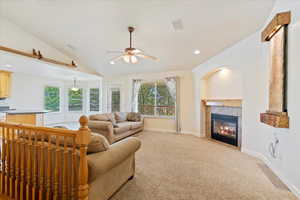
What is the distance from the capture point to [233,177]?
2.30 metres

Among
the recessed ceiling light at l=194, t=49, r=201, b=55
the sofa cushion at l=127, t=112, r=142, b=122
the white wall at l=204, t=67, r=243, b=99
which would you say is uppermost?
the recessed ceiling light at l=194, t=49, r=201, b=55

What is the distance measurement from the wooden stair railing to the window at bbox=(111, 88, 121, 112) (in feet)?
16.3

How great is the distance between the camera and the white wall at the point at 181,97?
17.7 ft

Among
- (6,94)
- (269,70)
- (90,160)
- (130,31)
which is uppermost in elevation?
(130,31)

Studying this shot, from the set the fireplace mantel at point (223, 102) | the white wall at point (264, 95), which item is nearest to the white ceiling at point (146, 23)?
the white wall at point (264, 95)

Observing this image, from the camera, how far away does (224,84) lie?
4.29m

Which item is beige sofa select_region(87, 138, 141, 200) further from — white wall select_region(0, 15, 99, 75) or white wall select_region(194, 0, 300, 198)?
white wall select_region(0, 15, 99, 75)

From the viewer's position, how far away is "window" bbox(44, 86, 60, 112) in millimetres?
7137

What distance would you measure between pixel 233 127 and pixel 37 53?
6153 mm

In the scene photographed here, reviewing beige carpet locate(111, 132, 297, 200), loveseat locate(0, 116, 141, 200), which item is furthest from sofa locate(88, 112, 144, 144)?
loveseat locate(0, 116, 141, 200)

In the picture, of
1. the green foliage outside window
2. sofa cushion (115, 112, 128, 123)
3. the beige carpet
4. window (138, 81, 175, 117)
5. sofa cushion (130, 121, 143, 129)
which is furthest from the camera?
the green foliage outside window

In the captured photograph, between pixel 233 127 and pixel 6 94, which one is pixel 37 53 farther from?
pixel 233 127

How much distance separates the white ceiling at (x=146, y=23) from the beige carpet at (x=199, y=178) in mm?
2862

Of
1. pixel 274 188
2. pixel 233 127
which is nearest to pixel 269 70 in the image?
pixel 233 127
